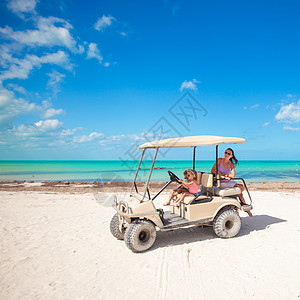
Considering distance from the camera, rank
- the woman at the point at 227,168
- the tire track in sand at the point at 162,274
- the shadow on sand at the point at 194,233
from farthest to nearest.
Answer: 1. the woman at the point at 227,168
2. the shadow on sand at the point at 194,233
3. the tire track in sand at the point at 162,274

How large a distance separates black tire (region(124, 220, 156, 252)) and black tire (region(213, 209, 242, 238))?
171cm

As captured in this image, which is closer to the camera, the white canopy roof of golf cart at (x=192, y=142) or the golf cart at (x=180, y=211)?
the golf cart at (x=180, y=211)

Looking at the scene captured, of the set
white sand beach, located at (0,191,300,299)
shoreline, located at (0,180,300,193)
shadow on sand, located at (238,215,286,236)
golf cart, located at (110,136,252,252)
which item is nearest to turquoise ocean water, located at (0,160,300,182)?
shoreline, located at (0,180,300,193)

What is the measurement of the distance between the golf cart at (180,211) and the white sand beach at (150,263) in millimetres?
324

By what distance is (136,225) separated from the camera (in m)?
4.89

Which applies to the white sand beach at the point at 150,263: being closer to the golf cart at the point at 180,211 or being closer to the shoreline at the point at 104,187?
the golf cart at the point at 180,211

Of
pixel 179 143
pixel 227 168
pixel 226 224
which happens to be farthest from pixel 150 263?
pixel 227 168

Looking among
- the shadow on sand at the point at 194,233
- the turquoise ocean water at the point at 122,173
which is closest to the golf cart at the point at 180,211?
the shadow on sand at the point at 194,233

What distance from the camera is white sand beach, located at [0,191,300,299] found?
3.58m

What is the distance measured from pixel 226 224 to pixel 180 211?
1.24 metres

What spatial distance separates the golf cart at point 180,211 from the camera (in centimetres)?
496

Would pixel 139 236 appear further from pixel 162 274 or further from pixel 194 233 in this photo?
pixel 194 233

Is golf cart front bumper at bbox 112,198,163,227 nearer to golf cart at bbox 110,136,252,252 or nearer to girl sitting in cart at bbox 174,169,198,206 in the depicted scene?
golf cart at bbox 110,136,252,252

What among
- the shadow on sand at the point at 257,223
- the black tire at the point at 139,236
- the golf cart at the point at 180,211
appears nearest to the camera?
the black tire at the point at 139,236
